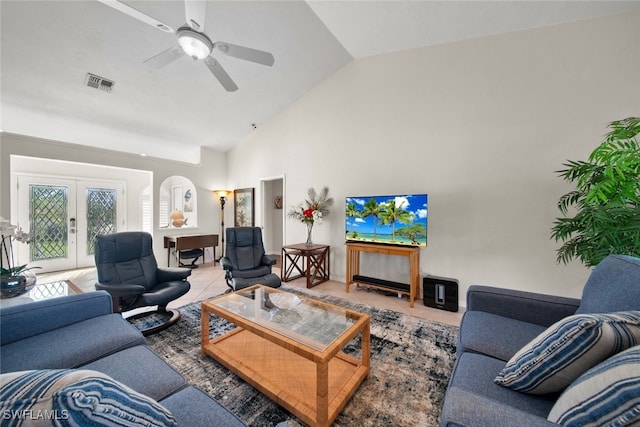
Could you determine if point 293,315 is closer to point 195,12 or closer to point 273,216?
point 195,12

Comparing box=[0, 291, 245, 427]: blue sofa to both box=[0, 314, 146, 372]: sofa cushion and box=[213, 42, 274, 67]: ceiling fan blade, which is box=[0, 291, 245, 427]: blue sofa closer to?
box=[0, 314, 146, 372]: sofa cushion

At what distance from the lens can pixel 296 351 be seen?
1.43 meters

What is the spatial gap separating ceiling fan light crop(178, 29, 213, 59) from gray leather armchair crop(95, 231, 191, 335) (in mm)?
1981

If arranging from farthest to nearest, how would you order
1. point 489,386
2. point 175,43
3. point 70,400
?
point 175,43 < point 489,386 < point 70,400

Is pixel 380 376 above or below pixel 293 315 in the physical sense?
below

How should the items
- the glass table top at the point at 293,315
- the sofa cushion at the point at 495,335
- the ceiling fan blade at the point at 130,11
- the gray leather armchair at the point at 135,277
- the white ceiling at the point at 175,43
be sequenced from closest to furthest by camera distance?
the sofa cushion at the point at 495,335 → the ceiling fan blade at the point at 130,11 → the glass table top at the point at 293,315 → the gray leather armchair at the point at 135,277 → the white ceiling at the point at 175,43

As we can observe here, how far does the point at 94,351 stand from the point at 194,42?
2.21 metres

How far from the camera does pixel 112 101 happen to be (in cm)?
345

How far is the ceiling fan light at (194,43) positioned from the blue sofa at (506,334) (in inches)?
106

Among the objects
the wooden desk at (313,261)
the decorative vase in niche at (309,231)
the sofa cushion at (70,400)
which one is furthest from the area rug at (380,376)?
the decorative vase in niche at (309,231)

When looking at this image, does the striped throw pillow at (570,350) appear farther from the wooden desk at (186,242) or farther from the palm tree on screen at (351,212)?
the wooden desk at (186,242)

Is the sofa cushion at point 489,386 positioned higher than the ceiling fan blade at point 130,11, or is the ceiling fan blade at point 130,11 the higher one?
the ceiling fan blade at point 130,11

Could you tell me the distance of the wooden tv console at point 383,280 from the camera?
3.08 metres

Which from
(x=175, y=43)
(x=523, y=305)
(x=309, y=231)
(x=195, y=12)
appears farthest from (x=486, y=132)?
(x=175, y=43)
